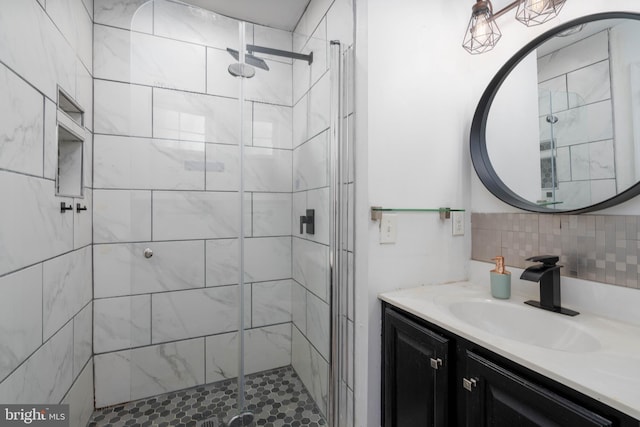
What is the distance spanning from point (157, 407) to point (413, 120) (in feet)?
6.08

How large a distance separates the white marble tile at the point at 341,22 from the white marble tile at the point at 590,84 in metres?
0.88

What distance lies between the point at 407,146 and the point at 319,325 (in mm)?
923

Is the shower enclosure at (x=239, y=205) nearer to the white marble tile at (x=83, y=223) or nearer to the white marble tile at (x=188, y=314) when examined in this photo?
the white marble tile at (x=188, y=314)

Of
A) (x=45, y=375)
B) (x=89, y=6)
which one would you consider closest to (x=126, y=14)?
(x=89, y=6)

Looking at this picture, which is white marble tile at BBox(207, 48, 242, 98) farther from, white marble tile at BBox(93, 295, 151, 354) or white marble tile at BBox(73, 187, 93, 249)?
white marble tile at BBox(93, 295, 151, 354)

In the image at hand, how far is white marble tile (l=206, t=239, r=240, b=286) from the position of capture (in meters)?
1.26

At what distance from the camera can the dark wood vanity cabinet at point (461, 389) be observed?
58 centimetres

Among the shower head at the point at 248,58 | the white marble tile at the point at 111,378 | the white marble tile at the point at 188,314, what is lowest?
the white marble tile at the point at 111,378

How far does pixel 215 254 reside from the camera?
1287mm

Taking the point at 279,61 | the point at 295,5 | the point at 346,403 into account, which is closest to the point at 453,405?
the point at 346,403

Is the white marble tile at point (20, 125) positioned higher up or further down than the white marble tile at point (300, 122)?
further down

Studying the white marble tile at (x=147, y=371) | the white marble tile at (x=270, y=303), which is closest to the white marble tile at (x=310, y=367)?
the white marble tile at (x=270, y=303)

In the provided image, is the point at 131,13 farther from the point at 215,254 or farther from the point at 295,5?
the point at 215,254

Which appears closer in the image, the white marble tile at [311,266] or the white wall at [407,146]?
the white wall at [407,146]
